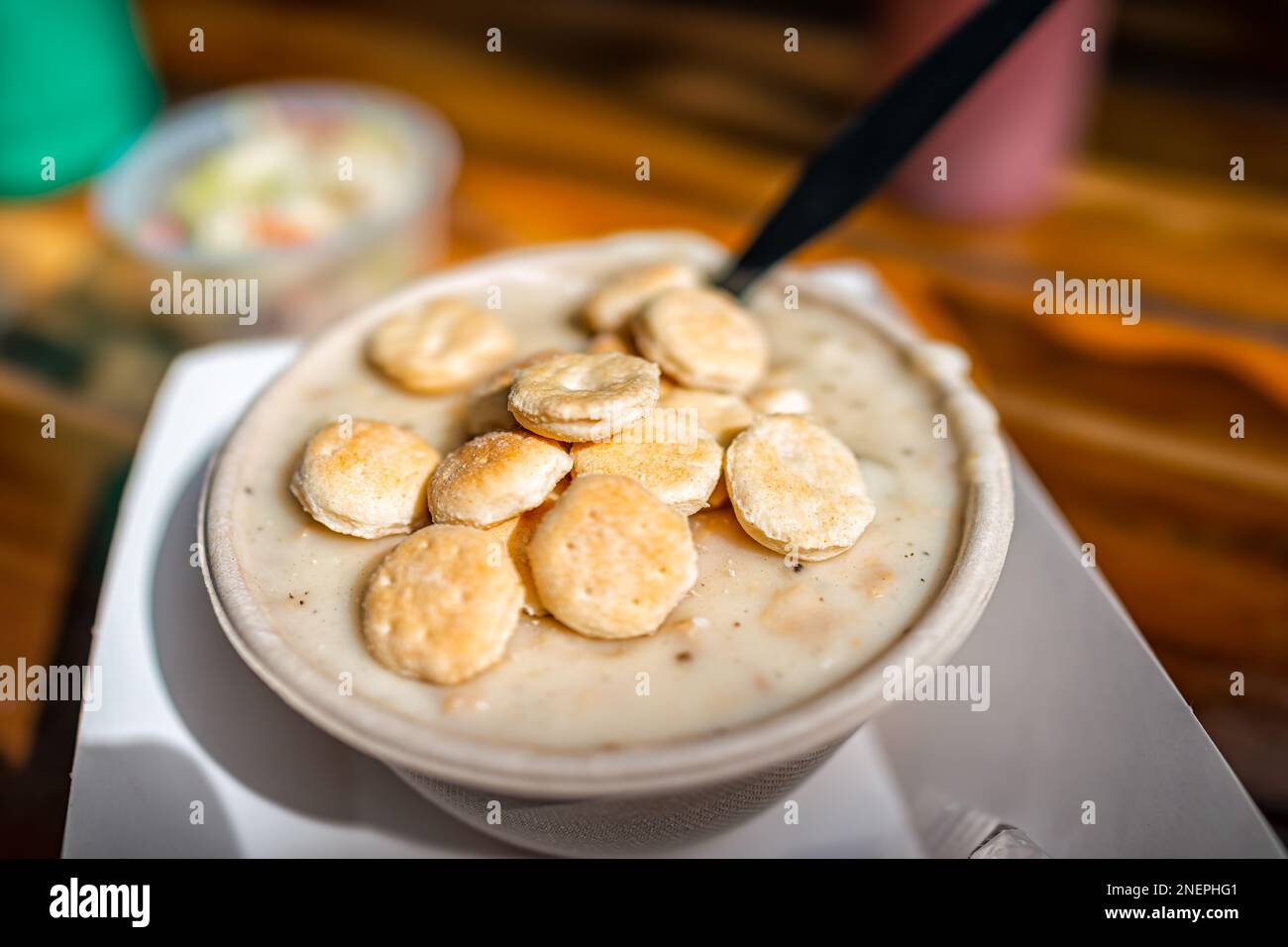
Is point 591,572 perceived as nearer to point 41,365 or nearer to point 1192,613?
point 1192,613

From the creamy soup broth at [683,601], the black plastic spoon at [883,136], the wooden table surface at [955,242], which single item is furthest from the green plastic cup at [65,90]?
the black plastic spoon at [883,136]

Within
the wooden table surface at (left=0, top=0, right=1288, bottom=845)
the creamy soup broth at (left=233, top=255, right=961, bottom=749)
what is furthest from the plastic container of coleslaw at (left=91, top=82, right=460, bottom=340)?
the creamy soup broth at (left=233, top=255, right=961, bottom=749)

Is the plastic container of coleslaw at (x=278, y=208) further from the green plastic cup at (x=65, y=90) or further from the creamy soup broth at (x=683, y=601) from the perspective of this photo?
the creamy soup broth at (x=683, y=601)

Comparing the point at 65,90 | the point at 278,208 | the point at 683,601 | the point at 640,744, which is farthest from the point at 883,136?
the point at 65,90

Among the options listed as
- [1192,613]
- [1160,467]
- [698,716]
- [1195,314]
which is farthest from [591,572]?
[1195,314]

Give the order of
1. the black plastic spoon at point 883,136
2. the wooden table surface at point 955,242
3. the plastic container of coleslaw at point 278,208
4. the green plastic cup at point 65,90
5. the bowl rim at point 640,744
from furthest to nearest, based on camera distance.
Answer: the green plastic cup at point 65,90 < the plastic container of coleslaw at point 278,208 < the wooden table surface at point 955,242 < the black plastic spoon at point 883,136 < the bowl rim at point 640,744

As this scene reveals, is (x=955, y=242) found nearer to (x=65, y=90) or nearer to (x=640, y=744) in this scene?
(x=640, y=744)

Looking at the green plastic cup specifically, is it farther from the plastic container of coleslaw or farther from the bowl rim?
A: the bowl rim
